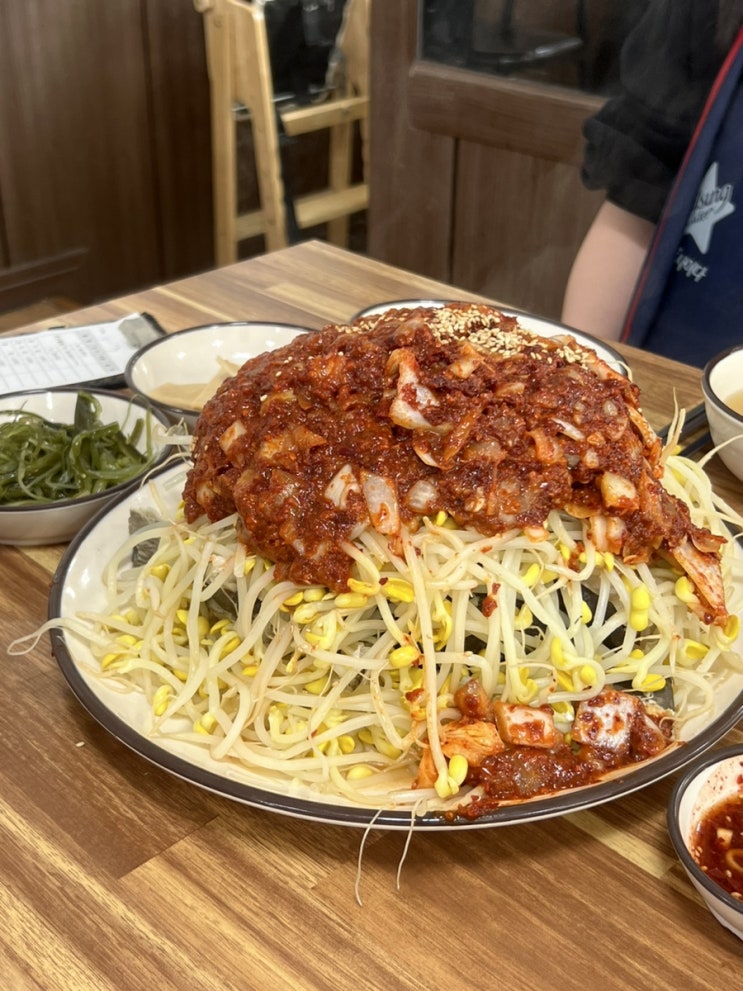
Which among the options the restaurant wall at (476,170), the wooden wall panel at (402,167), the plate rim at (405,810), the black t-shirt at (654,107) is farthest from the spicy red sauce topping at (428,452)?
the wooden wall panel at (402,167)

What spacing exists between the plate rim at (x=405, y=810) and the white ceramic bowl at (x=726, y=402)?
588mm

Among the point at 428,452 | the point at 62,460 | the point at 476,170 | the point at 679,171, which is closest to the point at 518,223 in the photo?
the point at 476,170

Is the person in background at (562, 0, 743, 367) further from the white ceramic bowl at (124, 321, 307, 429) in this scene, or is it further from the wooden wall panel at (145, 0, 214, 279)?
the wooden wall panel at (145, 0, 214, 279)

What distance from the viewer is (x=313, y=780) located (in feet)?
3.46

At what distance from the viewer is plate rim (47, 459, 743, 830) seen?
95cm

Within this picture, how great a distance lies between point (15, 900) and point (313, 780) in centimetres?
31

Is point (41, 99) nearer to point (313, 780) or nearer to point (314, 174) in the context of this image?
point (314, 174)

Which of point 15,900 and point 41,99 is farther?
point 41,99

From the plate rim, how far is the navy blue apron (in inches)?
60.8

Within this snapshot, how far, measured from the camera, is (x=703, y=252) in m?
2.39

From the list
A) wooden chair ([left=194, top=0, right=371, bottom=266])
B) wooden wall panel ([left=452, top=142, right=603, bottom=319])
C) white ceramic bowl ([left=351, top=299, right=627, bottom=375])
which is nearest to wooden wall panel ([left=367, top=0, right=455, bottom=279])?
wooden wall panel ([left=452, top=142, right=603, bottom=319])

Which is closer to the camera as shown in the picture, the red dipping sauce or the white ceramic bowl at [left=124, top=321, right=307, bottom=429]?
the red dipping sauce

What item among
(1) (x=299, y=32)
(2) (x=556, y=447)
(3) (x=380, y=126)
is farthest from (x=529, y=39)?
(2) (x=556, y=447)

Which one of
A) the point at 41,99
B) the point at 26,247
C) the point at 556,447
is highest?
the point at 556,447
